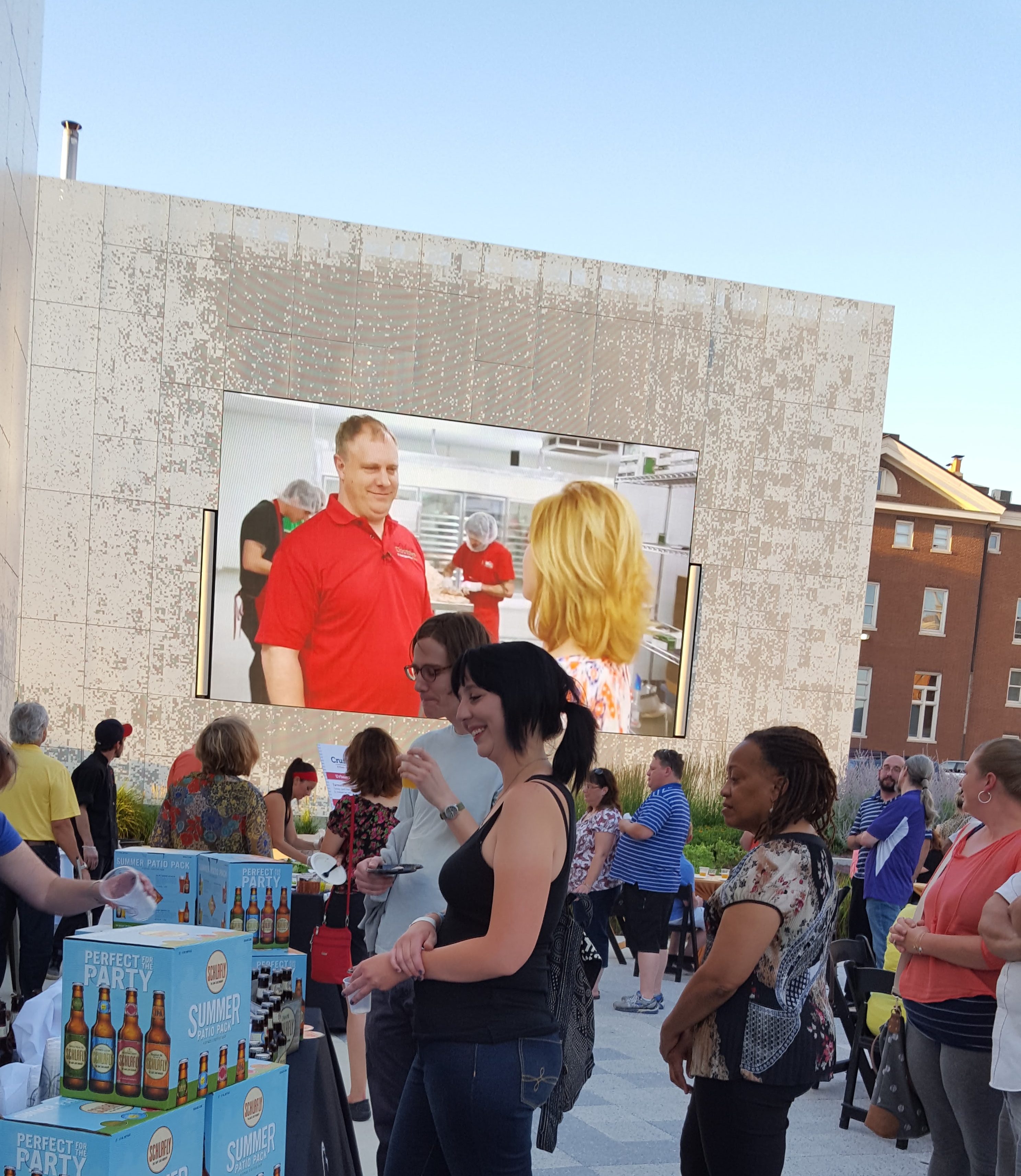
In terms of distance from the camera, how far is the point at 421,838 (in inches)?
123

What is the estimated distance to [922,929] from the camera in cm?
340

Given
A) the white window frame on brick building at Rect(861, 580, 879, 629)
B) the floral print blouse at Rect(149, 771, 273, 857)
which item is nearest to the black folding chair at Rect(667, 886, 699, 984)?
the floral print blouse at Rect(149, 771, 273, 857)

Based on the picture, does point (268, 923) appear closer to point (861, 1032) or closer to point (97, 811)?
point (861, 1032)

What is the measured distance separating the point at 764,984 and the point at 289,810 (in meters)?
5.31

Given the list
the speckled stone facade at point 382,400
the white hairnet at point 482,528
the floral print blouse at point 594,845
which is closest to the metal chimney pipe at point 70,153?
the speckled stone facade at point 382,400

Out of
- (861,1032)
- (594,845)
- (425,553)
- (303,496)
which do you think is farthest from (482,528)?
(861,1032)

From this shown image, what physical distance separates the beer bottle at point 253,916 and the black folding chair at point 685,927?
6633 mm

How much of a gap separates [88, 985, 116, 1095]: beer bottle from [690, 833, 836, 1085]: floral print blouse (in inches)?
53.8

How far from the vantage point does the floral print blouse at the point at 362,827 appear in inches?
181

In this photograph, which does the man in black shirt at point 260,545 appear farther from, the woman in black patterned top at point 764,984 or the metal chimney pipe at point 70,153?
the woman in black patterned top at point 764,984

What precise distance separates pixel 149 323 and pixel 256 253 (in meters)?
1.81

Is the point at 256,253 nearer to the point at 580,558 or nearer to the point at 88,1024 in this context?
the point at 580,558

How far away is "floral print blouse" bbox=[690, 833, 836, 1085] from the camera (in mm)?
2625

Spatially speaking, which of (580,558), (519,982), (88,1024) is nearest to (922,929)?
(519,982)
